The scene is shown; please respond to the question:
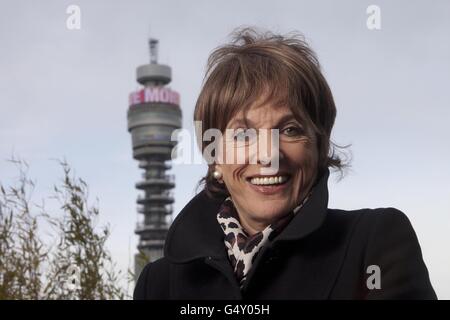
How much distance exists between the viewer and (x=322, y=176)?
212 cm

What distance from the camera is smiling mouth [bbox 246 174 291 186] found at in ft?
6.59

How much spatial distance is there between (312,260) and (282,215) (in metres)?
0.16

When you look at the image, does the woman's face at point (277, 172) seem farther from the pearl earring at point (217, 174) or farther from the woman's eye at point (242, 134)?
the pearl earring at point (217, 174)

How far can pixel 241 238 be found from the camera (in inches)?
85.1

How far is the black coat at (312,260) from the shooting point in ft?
6.38

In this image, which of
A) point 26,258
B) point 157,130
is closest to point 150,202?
point 157,130

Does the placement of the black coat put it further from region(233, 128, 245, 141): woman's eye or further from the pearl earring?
region(233, 128, 245, 141): woman's eye

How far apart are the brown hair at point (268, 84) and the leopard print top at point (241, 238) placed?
20cm

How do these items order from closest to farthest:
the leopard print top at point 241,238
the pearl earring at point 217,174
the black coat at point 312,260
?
the black coat at point 312,260 < the leopard print top at point 241,238 < the pearl earring at point 217,174

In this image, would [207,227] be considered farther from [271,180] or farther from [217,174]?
[271,180]

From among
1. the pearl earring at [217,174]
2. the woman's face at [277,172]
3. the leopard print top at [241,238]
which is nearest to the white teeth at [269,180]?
the woman's face at [277,172]

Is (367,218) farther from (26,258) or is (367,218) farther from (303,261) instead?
(26,258)

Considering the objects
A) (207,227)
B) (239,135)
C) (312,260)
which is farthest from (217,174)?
(312,260)

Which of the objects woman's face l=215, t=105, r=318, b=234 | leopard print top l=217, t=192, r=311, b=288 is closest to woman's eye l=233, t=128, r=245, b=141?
woman's face l=215, t=105, r=318, b=234
